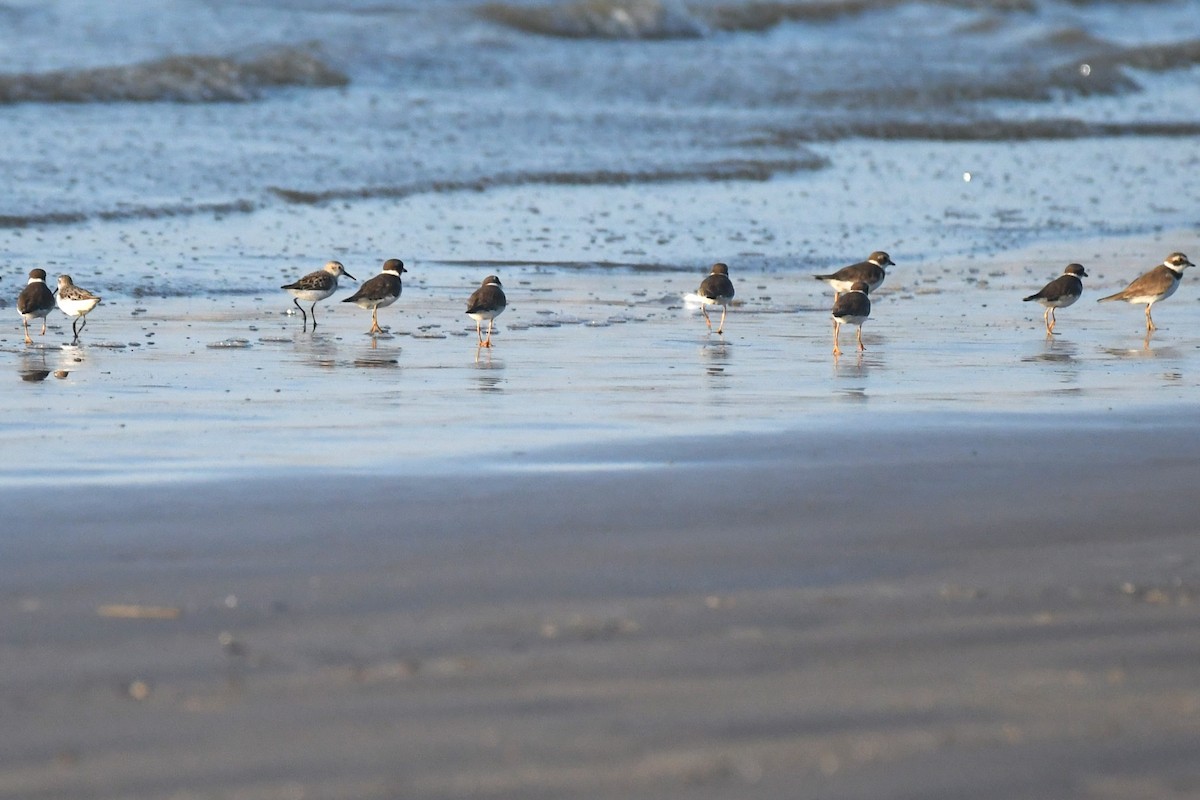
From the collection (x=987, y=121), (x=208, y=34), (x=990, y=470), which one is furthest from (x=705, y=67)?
(x=990, y=470)

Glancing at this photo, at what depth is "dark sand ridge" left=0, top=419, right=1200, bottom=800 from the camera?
12.3ft

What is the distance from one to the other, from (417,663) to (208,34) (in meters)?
30.7

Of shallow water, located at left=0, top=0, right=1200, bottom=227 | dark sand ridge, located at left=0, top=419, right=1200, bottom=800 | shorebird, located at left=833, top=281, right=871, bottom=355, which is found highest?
shallow water, located at left=0, top=0, right=1200, bottom=227

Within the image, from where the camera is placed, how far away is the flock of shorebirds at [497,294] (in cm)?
1081

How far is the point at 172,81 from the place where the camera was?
26500 millimetres

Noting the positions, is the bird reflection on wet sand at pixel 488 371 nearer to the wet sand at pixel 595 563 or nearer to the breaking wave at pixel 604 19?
the wet sand at pixel 595 563

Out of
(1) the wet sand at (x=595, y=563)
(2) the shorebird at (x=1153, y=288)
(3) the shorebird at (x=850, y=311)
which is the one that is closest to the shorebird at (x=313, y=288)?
(1) the wet sand at (x=595, y=563)

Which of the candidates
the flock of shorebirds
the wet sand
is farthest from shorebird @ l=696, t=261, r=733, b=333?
the wet sand

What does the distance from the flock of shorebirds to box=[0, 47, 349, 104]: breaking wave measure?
13.5 meters

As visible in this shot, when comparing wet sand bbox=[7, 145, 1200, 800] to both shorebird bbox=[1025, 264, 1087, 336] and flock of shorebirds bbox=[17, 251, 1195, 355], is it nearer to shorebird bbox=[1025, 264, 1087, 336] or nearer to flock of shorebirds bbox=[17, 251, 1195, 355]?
flock of shorebirds bbox=[17, 251, 1195, 355]

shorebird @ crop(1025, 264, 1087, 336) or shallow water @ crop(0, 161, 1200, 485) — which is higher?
shorebird @ crop(1025, 264, 1087, 336)

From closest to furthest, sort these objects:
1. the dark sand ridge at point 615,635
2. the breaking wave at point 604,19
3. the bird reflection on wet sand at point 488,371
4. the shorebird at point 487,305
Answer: the dark sand ridge at point 615,635
the bird reflection on wet sand at point 488,371
the shorebird at point 487,305
the breaking wave at point 604,19

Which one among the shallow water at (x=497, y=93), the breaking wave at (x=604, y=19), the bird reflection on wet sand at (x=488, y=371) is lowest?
the bird reflection on wet sand at (x=488, y=371)

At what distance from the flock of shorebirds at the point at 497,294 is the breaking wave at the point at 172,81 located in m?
13.5
